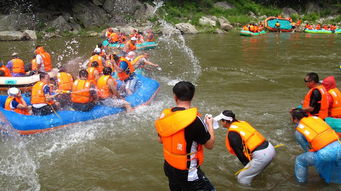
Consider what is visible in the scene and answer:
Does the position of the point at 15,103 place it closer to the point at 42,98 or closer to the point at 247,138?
the point at 42,98

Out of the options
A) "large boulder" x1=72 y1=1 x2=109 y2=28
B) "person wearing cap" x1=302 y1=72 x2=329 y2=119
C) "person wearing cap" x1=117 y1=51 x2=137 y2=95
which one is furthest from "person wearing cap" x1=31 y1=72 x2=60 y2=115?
"large boulder" x1=72 y1=1 x2=109 y2=28

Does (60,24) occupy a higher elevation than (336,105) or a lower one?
lower

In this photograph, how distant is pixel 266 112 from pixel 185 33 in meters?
19.8

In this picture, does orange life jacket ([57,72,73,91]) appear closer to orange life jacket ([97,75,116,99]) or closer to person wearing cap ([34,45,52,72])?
orange life jacket ([97,75,116,99])

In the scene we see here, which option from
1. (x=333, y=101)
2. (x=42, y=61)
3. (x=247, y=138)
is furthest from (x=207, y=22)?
(x=247, y=138)

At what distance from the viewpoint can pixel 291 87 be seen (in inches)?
372

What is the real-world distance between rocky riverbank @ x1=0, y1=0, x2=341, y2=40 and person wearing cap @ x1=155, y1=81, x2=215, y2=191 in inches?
838

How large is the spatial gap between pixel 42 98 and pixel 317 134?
5.15m

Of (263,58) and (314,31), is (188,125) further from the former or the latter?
(314,31)

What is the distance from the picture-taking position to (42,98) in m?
6.09

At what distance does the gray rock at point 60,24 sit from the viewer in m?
24.3

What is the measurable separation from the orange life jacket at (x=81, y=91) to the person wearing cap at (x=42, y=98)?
43cm

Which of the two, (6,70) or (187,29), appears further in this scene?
(187,29)

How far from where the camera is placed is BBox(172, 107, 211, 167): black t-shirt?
274 centimetres
